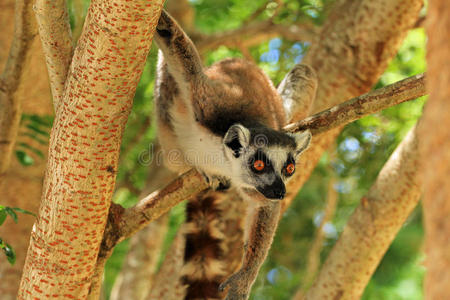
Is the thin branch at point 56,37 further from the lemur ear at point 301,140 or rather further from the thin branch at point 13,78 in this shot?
the lemur ear at point 301,140

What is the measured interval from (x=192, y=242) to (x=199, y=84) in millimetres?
1413

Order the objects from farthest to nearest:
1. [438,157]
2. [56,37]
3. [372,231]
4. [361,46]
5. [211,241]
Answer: [361,46], [211,241], [372,231], [56,37], [438,157]

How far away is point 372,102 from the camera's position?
3.40 meters

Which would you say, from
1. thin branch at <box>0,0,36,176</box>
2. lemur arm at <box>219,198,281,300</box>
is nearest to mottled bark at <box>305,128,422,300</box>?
lemur arm at <box>219,198,281,300</box>

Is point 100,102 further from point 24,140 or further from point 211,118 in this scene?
point 24,140

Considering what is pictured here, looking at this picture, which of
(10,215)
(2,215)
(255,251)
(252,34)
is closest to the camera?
(2,215)

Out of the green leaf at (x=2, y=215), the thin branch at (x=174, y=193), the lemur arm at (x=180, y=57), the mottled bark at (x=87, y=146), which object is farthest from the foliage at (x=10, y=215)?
the lemur arm at (x=180, y=57)

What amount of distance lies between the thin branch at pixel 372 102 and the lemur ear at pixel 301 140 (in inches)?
12.8

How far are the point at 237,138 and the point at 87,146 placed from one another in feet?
4.68

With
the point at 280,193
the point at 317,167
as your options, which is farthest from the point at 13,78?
the point at 317,167

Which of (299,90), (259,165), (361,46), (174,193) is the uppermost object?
(361,46)

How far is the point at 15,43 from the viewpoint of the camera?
364 centimetres

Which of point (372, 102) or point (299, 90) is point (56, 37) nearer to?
point (372, 102)

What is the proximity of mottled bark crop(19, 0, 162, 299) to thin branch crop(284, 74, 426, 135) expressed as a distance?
1357mm
